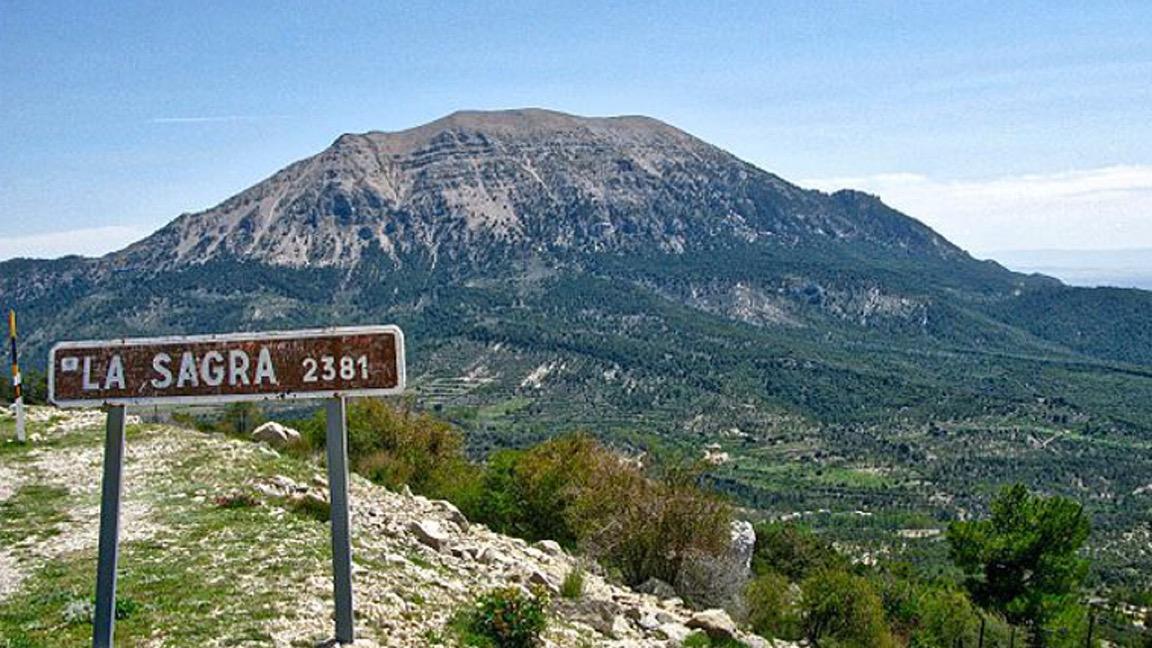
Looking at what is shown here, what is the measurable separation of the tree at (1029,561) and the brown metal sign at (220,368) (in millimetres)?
39751

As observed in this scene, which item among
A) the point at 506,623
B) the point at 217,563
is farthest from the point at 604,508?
the point at 506,623

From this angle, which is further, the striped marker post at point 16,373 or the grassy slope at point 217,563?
the striped marker post at point 16,373

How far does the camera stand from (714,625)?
15.1m

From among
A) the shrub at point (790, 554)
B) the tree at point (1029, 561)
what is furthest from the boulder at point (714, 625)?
the shrub at point (790, 554)

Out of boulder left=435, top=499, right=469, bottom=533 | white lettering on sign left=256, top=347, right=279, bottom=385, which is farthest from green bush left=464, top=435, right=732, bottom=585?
white lettering on sign left=256, top=347, right=279, bottom=385

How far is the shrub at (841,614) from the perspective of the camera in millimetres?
30766

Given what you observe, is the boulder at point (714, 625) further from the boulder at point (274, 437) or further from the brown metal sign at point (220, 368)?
the boulder at point (274, 437)

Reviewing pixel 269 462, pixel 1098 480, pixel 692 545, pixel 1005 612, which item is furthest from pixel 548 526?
pixel 1098 480

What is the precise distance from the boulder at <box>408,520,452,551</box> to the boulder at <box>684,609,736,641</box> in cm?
448

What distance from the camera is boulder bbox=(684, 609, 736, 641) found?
15016 millimetres

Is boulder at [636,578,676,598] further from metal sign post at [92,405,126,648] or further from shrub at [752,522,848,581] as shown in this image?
shrub at [752,522,848,581]

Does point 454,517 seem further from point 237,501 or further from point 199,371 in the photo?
point 199,371

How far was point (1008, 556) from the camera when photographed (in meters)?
42.9

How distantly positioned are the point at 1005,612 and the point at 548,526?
88.6 ft
